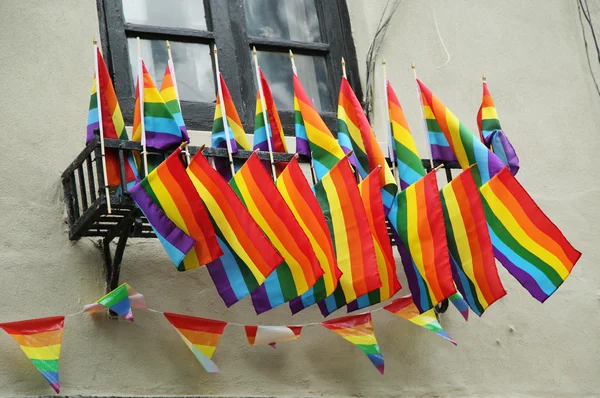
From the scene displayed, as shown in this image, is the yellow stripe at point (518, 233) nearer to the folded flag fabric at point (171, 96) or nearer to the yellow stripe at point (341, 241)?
the yellow stripe at point (341, 241)

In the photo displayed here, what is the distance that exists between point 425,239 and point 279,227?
3.35 feet

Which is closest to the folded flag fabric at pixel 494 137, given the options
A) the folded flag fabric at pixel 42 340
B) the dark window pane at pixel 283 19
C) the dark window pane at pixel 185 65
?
the dark window pane at pixel 283 19

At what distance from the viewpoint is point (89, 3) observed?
27.8 feet

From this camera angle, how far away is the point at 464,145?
26.6 feet

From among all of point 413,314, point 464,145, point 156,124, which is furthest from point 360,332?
point 156,124

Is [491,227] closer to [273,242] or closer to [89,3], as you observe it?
[273,242]

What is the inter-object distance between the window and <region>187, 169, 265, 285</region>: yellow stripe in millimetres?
1542

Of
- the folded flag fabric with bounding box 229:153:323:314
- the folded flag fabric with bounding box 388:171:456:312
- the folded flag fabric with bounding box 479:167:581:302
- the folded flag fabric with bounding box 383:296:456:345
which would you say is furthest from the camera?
the folded flag fabric with bounding box 383:296:456:345

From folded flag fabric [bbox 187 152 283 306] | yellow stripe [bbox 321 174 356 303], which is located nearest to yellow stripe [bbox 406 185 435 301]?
yellow stripe [bbox 321 174 356 303]

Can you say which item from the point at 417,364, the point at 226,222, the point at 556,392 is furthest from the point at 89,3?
the point at 556,392

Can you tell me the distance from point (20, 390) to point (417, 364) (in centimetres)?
292

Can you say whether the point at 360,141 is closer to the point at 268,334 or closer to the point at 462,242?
the point at 462,242

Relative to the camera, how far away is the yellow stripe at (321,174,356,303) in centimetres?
735

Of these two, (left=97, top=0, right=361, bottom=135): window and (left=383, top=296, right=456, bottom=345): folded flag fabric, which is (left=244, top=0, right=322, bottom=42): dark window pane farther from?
(left=383, top=296, right=456, bottom=345): folded flag fabric
